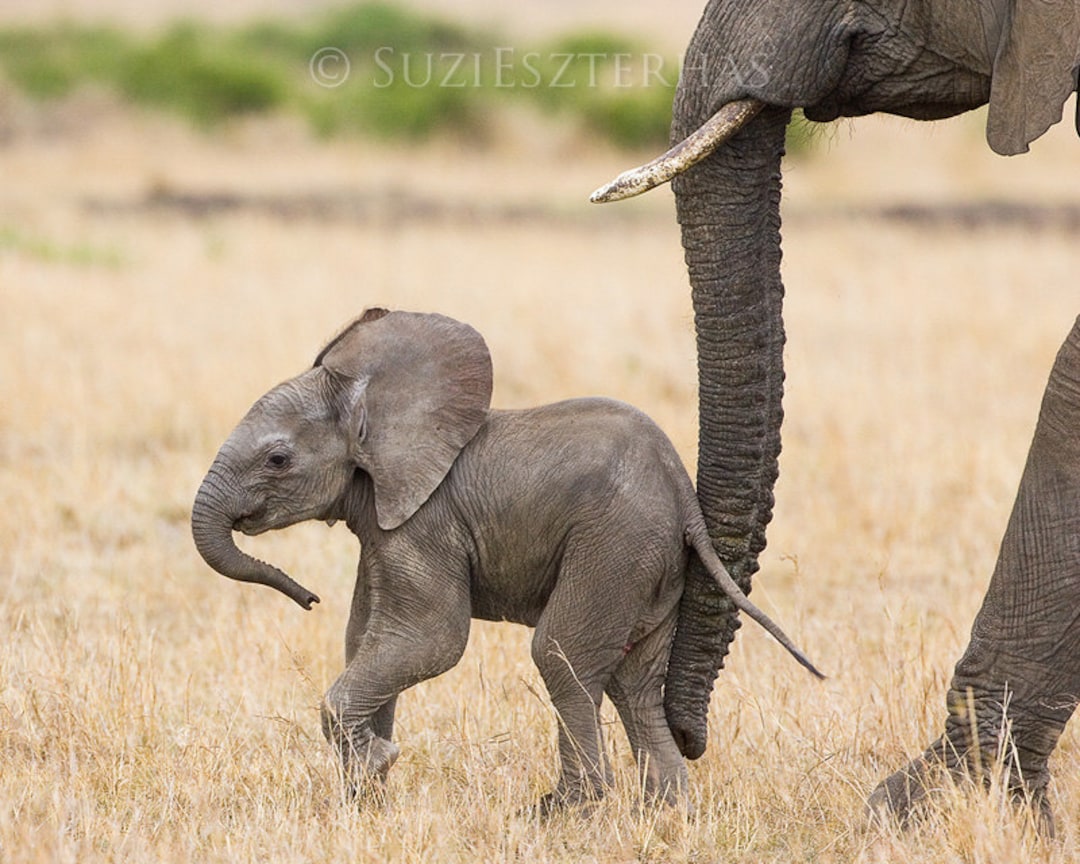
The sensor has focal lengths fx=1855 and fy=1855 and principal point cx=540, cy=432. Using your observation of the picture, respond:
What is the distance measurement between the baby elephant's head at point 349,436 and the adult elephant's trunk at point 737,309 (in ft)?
2.05

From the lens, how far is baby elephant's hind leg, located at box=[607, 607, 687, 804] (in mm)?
4977

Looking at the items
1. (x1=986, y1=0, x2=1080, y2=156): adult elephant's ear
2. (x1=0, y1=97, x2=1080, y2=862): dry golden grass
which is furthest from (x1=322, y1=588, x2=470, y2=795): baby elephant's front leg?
(x1=986, y1=0, x2=1080, y2=156): adult elephant's ear

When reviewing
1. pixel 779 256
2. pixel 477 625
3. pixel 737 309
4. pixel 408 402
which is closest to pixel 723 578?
pixel 737 309

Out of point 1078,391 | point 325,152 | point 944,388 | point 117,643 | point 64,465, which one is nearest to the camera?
point 1078,391

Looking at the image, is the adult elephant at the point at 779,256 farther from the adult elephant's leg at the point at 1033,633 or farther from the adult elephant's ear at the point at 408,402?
the adult elephant's ear at the point at 408,402

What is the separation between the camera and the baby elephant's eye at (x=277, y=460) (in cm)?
480

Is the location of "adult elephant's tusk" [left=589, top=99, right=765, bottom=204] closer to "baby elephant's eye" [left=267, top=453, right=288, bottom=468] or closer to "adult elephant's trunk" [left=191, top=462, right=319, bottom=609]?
"baby elephant's eye" [left=267, top=453, right=288, bottom=468]

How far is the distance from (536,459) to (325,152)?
24520 millimetres

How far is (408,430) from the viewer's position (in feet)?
15.9

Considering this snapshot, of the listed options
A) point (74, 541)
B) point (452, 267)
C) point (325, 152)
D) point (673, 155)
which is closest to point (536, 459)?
point (673, 155)

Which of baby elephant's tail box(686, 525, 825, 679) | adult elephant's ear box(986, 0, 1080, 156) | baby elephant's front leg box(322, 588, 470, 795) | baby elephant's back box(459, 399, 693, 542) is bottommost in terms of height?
baby elephant's front leg box(322, 588, 470, 795)

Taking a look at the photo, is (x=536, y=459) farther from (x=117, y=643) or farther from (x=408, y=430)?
(x=117, y=643)

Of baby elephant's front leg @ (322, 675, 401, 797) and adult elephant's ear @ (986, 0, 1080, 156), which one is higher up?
adult elephant's ear @ (986, 0, 1080, 156)

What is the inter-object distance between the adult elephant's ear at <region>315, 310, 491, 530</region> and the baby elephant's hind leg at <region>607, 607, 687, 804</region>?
0.73 meters
